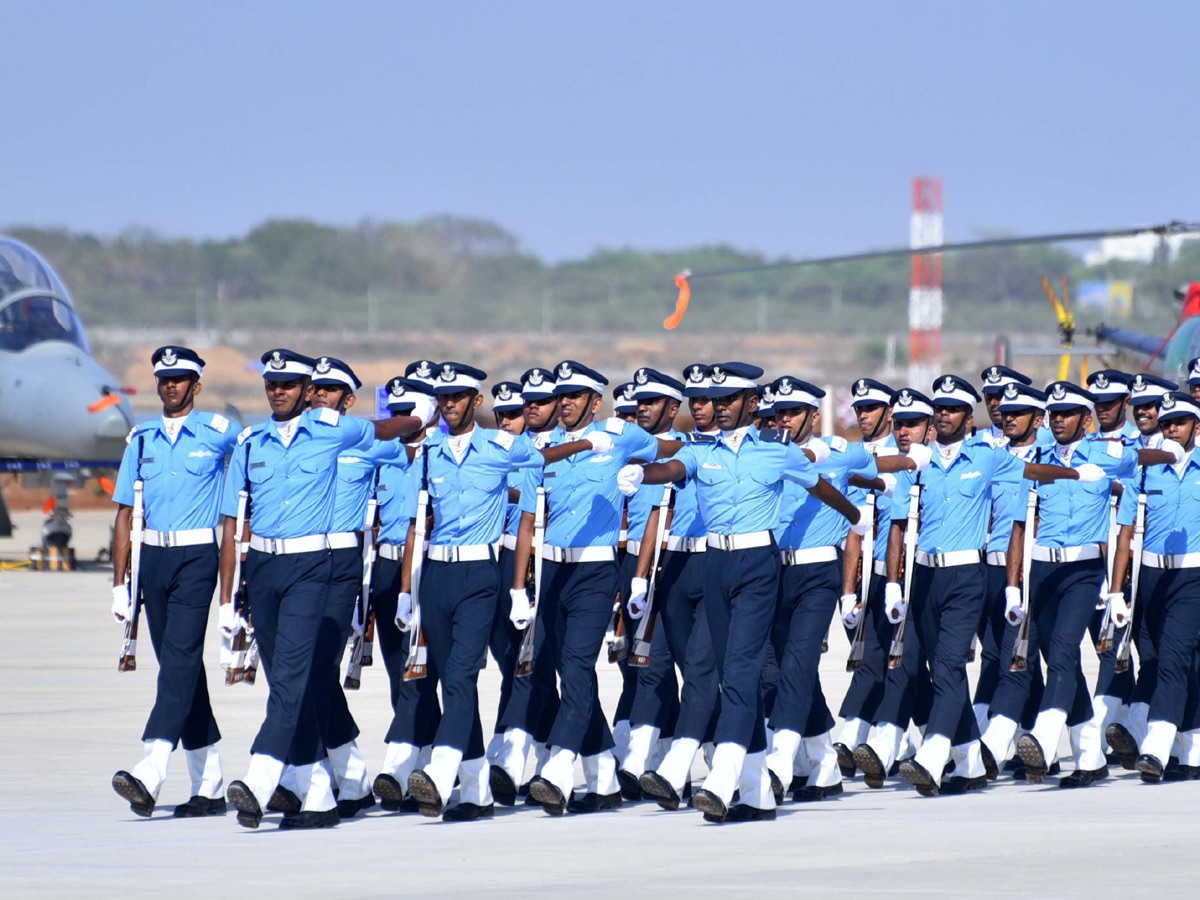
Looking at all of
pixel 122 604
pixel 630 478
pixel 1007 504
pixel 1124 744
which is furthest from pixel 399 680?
pixel 1124 744

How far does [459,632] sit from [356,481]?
77 centimetres

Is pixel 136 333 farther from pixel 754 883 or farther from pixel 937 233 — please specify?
pixel 754 883

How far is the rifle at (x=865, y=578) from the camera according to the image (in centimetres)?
964

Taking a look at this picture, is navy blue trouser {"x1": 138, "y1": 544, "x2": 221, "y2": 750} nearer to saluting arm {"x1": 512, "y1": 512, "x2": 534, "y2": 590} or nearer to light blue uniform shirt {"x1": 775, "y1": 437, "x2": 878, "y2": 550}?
saluting arm {"x1": 512, "y1": 512, "x2": 534, "y2": 590}

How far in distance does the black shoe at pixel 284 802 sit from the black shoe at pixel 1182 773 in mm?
4222

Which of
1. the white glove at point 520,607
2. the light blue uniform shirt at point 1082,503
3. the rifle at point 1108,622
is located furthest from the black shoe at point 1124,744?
the white glove at point 520,607

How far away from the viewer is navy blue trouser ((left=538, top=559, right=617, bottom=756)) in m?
8.78

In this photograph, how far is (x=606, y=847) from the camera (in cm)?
776

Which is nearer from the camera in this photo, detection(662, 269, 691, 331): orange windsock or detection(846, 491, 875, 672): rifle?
detection(846, 491, 875, 672): rifle

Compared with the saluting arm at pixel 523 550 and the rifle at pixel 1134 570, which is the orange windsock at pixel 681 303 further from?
the saluting arm at pixel 523 550

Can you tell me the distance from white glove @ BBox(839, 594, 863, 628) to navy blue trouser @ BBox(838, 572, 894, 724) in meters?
0.47

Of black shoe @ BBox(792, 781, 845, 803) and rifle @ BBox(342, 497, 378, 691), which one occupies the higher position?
rifle @ BBox(342, 497, 378, 691)

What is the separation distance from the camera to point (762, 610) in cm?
858

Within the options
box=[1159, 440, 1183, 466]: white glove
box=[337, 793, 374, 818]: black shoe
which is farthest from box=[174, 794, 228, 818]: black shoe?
box=[1159, 440, 1183, 466]: white glove
